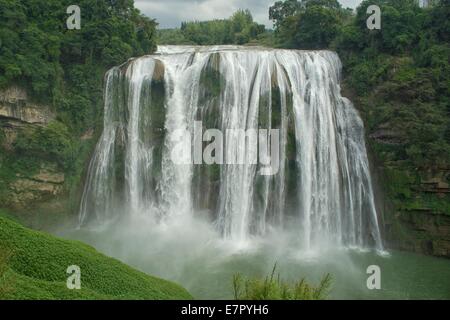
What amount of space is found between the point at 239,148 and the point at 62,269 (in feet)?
30.4

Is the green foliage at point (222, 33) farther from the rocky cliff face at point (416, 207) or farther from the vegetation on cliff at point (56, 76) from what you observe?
the rocky cliff face at point (416, 207)

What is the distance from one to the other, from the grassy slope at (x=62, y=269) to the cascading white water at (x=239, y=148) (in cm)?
750

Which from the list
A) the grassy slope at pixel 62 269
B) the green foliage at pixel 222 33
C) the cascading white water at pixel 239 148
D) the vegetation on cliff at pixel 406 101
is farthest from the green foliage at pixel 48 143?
the green foliage at pixel 222 33

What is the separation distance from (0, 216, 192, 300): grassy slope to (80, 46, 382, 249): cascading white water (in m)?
7.50

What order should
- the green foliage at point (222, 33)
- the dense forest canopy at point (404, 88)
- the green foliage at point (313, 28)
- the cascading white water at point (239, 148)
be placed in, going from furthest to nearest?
1. the green foliage at point (222, 33)
2. the green foliage at point (313, 28)
3. the cascading white water at point (239, 148)
4. the dense forest canopy at point (404, 88)

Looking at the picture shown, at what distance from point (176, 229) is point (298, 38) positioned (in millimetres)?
12383

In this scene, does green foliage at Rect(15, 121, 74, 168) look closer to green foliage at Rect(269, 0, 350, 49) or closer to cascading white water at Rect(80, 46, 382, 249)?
cascading white water at Rect(80, 46, 382, 249)

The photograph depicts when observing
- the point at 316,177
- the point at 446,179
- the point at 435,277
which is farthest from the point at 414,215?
the point at 316,177

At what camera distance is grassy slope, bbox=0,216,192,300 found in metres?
6.95

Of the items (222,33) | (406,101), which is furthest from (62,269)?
(222,33)

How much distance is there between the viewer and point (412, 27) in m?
16.7

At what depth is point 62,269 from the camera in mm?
7500

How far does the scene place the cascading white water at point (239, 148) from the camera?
50.1 ft
